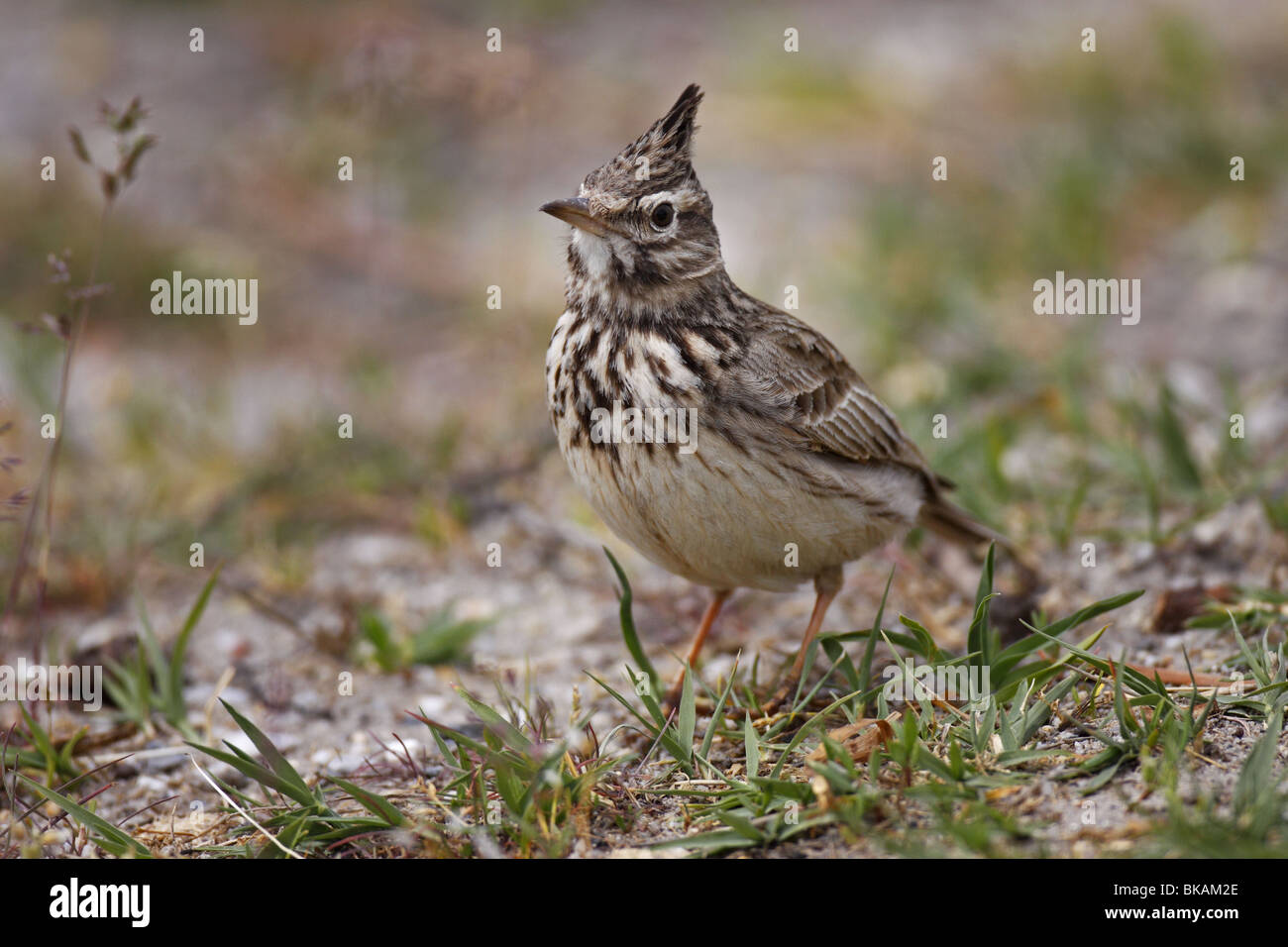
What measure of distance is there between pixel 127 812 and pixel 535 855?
166cm

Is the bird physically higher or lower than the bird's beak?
lower

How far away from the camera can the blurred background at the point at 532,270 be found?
19.7 feet

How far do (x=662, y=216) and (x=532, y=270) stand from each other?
16.7 feet

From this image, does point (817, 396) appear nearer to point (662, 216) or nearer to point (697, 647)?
point (662, 216)

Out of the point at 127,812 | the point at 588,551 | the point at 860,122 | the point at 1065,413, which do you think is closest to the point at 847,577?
the point at 588,551

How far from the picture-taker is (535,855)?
11.7ft

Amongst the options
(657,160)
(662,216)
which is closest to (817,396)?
(662,216)

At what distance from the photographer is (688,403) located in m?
4.19

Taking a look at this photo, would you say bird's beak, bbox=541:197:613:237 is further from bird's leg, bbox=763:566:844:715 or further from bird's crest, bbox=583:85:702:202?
bird's leg, bbox=763:566:844:715

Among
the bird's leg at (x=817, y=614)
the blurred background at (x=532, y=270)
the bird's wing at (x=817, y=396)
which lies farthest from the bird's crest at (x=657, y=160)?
the bird's leg at (x=817, y=614)

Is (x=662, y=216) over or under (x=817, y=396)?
over

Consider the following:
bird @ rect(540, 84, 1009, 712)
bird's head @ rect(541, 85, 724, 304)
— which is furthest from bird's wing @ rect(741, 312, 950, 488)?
bird's head @ rect(541, 85, 724, 304)

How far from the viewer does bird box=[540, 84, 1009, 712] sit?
4164 millimetres

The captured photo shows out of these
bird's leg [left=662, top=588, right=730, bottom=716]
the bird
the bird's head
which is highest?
the bird's head
